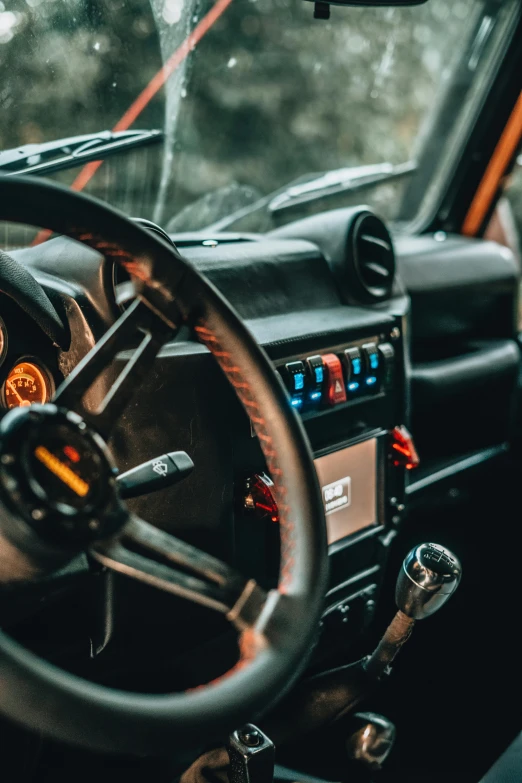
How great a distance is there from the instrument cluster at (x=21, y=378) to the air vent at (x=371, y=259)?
83cm

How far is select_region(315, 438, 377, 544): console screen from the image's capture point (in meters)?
1.71

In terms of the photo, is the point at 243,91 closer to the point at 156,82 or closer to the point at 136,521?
the point at 156,82

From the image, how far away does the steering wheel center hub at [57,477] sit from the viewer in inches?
32.2

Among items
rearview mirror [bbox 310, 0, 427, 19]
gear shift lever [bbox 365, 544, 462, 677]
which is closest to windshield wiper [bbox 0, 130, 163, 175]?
rearview mirror [bbox 310, 0, 427, 19]

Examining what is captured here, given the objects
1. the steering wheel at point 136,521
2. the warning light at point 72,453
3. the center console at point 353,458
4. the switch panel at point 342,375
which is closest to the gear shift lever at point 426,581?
the center console at point 353,458

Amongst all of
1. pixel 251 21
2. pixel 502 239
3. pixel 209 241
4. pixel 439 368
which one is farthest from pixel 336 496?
pixel 502 239

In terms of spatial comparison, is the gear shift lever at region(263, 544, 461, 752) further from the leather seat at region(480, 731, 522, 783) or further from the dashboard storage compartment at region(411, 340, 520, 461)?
the dashboard storage compartment at region(411, 340, 520, 461)

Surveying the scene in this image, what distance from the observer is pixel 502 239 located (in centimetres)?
290

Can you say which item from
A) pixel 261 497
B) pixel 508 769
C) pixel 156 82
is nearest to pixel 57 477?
pixel 261 497

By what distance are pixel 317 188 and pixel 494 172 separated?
768 mm

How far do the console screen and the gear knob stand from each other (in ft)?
0.94

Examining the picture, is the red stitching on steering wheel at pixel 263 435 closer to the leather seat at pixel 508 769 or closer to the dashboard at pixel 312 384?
the dashboard at pixel 312 384

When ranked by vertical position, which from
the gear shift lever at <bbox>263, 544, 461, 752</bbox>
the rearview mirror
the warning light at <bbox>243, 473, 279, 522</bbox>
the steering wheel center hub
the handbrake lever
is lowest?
the gear shift lever at <bbox>263, 544, 461, 752</bbox>

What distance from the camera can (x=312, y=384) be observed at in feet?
5.22
